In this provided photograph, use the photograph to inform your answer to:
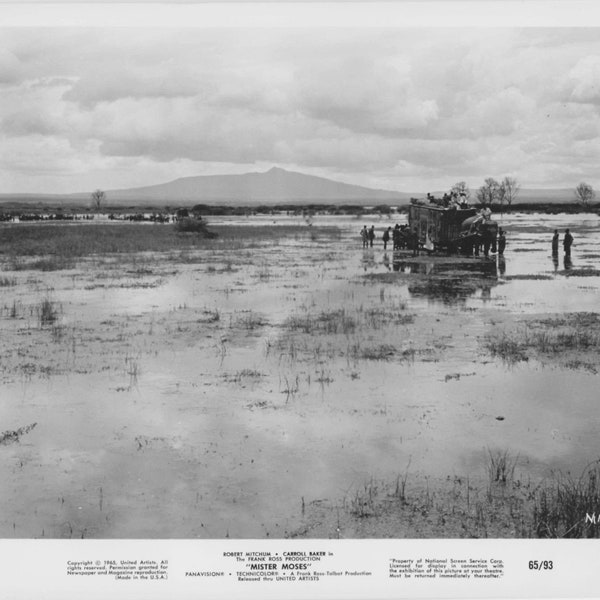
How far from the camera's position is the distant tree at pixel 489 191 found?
12.3 meters

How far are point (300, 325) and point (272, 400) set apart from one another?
356 cm

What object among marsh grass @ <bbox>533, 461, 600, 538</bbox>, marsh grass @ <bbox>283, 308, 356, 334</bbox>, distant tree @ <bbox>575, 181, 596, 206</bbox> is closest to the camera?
marsh grass @ <bbox>533, 461, 600, 538</bbox>

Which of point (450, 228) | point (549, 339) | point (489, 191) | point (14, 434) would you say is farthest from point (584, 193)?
point (450, 228)

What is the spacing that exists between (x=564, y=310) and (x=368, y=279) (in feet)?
18.8

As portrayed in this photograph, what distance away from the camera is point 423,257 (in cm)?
2330

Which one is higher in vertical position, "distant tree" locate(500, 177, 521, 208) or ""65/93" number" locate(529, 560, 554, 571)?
"distant tree" locate(500, 177, 521, 208)

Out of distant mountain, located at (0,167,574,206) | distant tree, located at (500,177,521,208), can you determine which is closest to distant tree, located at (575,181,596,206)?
distant mountain, located at (0,167,574,206)

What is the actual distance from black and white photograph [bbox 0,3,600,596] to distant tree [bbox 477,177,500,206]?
5.4 inches

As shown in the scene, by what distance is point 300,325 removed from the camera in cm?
1210

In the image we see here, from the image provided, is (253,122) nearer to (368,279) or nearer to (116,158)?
(116,158)

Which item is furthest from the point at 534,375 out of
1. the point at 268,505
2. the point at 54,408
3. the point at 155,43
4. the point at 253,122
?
the point at 155,43

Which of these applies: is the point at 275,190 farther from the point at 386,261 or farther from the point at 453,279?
the point at 386,261

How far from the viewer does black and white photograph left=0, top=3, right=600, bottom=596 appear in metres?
6.75

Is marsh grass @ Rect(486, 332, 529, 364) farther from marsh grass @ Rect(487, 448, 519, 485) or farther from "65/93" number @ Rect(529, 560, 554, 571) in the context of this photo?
"65/93" number @ Rect(529, 560, 554, 571)
